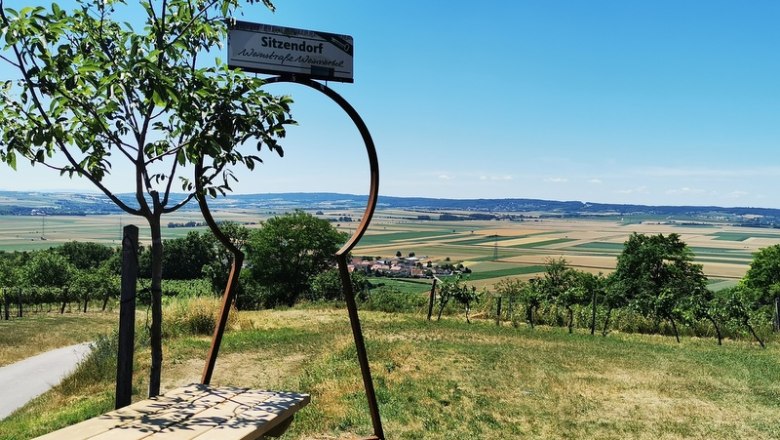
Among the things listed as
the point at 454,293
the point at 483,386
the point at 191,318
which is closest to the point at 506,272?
the point at 454,293

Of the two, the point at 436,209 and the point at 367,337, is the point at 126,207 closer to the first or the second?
the point at 367,337

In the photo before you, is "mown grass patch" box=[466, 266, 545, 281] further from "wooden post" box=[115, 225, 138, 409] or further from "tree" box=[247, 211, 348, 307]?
"wooden post" box=[115, 225, 138, 409]

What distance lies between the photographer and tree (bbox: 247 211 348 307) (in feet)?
134

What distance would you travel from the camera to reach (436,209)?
528 feet

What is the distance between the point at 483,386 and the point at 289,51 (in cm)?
563

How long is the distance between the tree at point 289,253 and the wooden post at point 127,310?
120ft

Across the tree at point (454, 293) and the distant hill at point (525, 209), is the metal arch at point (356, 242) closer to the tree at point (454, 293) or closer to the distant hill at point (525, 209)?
the tree at point (454, 293)

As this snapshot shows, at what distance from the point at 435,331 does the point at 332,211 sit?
5851 cm

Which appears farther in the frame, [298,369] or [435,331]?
[435,331]

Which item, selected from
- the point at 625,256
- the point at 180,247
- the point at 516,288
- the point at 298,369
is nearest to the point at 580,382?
the point at 298,369

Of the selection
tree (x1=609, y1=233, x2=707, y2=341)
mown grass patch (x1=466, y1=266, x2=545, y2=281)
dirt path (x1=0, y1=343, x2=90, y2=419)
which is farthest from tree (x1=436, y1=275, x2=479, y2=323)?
mown grass patch (x1=466, y1=266, x2=545, y2=281)

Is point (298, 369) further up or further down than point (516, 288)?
further up

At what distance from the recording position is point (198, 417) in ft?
10.8

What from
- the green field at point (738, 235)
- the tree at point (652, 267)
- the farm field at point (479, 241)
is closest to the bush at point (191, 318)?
the tree at point (652, 267)
